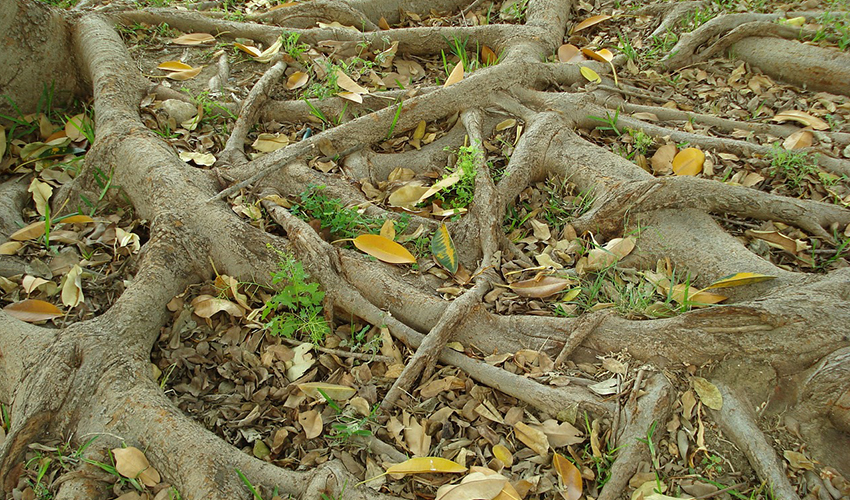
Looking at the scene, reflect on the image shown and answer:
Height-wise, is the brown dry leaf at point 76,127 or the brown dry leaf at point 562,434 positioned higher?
the brown dry leaf at point 76,127

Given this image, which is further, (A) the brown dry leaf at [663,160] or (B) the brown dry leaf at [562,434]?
(A) the brown dry leaf at [663,160]

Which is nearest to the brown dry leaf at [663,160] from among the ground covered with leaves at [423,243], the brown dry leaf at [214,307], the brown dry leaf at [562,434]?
the ground covered with leaves at [423,243]

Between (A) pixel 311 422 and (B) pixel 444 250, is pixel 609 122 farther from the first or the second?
(A) pixel 311 422

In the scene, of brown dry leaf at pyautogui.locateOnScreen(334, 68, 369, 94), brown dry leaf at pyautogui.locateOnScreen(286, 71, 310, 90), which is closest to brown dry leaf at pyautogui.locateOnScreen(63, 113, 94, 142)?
brown dry leaf at pyautogui.locateOnScreen(286, 71, 310, 90)

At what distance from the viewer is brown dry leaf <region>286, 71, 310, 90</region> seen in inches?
125

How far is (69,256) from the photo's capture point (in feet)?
8.20

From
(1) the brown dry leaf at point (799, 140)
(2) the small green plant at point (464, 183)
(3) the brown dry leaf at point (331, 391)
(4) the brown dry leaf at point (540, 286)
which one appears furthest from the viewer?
(1) the brown dry leaf at point (799, 140)

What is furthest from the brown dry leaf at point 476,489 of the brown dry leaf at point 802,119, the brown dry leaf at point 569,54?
the brown dry leaf at point 569,54

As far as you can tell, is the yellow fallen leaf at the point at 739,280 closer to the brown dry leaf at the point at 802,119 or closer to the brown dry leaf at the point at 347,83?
the brown dry leaf at the point at 802,119

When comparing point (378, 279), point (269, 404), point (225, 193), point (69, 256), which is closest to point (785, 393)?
point (378, 279)

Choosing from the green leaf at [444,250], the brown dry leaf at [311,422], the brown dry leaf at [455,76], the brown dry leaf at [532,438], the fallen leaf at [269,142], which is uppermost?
the brown dry leaf at [455,76]

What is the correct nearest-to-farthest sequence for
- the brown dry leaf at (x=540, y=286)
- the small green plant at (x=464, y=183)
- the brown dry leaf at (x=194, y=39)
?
the brown dry leaf at (x=540, y=286) → the small green plant at (x=464, y=183) → the brown dry leaf at (x=194, y=39)

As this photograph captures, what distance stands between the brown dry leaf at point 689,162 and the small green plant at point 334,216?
1.38 metres

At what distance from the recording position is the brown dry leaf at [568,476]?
187 centimetres
